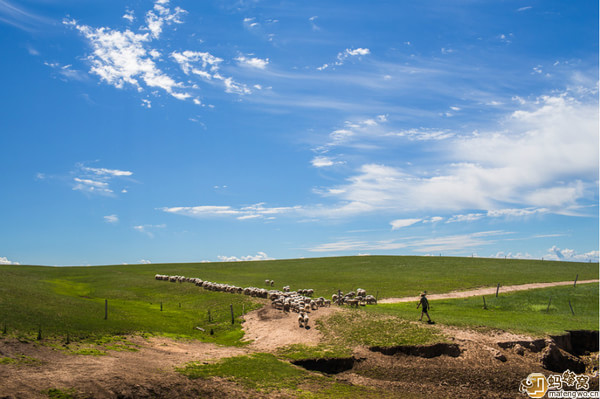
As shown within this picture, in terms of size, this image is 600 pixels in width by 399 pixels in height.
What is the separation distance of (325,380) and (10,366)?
17.4 m

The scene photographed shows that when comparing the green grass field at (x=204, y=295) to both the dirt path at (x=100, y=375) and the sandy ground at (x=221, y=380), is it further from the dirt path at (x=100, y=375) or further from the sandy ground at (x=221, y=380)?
the dirt path at (x=100, y=375)

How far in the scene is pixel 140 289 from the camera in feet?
202

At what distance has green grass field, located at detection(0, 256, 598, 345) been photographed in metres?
31.2

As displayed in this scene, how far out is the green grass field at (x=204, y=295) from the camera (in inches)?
1230

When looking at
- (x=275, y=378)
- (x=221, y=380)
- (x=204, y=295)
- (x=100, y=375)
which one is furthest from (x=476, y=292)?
(x=100, y=375)

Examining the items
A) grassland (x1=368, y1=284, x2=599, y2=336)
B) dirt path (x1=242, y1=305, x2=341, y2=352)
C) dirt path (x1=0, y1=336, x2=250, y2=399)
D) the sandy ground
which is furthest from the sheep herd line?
dirt path (x1=0, y1=336, x2=250, y2=399)

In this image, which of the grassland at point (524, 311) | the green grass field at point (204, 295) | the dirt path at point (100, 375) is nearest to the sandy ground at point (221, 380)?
the dirt path at point (100, 375)

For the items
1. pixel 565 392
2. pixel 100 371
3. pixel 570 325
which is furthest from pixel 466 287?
pixel 100 371

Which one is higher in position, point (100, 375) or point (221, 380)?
point (100, 375)

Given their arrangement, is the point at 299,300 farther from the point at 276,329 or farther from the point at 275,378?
the point at 275,378

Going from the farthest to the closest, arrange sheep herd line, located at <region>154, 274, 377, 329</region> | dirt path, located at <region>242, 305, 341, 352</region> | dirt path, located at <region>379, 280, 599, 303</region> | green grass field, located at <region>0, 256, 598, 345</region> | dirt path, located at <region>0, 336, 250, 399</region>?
dirt path, located at <region>379, 280, 599, 303</region> → sheep herd line, located at <region>154, 274, 377, 329</region> → green grass field, located at <region>0, 256, 598, 345</region> → dirt path, located at <region>242, 305, 341, 352</region> → dirt path, located at <region>0, 336, 250, 399</region>

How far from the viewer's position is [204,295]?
2115 inches

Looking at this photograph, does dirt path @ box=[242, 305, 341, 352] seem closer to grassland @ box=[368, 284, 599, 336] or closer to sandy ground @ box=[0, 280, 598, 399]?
sandy ground @ box=[0, 280, 598, 399]

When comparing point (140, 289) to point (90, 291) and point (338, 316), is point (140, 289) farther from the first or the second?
point (338, 316)
